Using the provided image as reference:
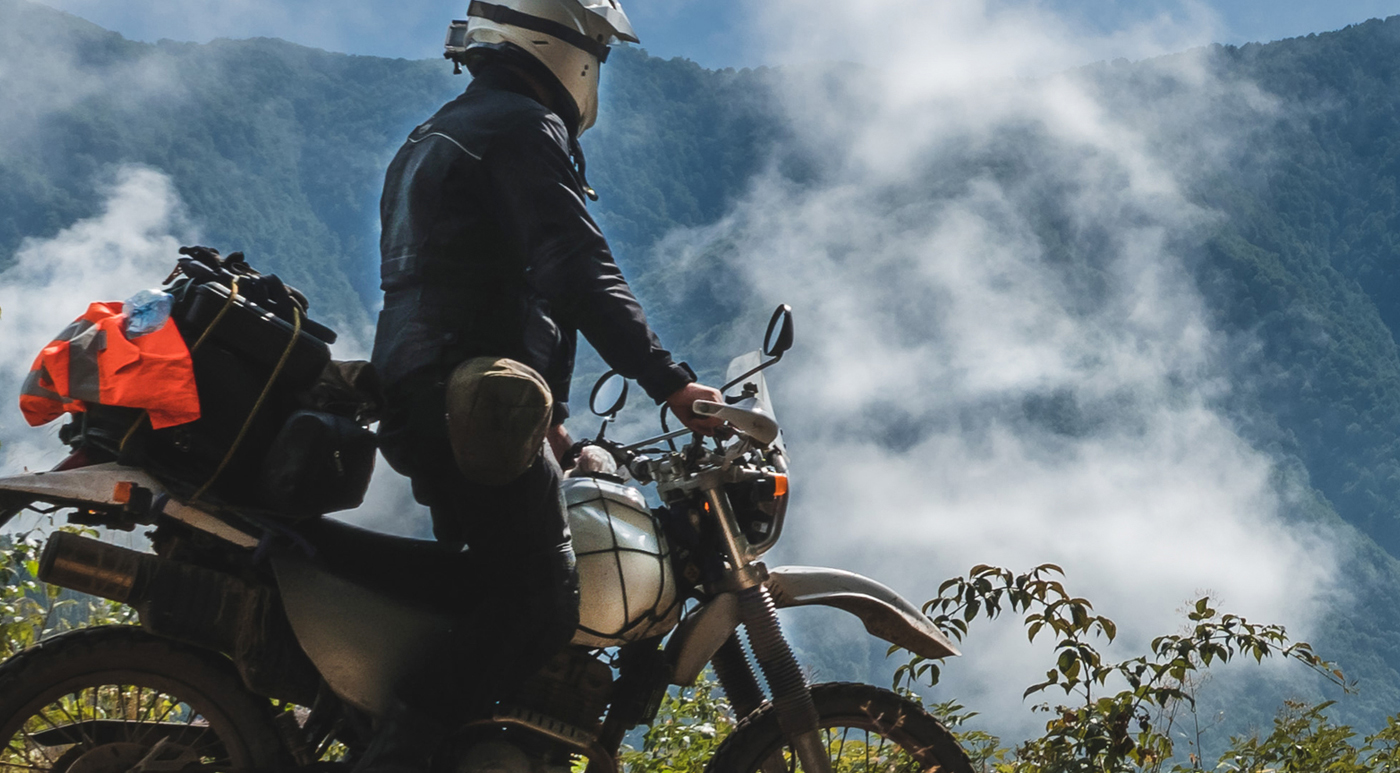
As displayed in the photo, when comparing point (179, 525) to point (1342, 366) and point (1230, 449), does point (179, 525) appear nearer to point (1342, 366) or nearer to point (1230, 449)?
point (1342, 366)

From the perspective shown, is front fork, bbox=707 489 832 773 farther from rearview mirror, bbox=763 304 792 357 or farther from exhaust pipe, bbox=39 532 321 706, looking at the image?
exhaust pipe, bbox=39 532 321 706

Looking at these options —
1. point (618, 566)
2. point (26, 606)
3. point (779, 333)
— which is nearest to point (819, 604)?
point (618, 566)

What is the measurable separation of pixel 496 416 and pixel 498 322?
0.36m

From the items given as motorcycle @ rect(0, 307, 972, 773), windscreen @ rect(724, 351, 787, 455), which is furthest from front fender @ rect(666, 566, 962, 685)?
windscreen @ rect(724, 351, 787, 455)

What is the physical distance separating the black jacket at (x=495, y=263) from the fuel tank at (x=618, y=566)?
416mm

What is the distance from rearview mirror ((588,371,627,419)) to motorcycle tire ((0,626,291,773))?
4.15ft

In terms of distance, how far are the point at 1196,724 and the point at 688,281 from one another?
505 feet

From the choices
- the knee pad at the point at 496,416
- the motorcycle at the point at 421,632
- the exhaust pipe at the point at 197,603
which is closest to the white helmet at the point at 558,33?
the motorcycle at the point at 421,632

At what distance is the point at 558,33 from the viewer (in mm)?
3107

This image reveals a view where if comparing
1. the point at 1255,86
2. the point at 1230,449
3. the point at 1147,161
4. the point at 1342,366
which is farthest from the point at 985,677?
the point at 1255,86

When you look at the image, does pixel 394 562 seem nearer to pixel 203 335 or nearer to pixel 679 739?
pixel 203 335

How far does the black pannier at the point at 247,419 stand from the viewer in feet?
7.89

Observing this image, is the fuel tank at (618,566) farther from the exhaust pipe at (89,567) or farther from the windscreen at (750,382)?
the exhaust pipe at (89,567)

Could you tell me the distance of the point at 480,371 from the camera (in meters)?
2.53
